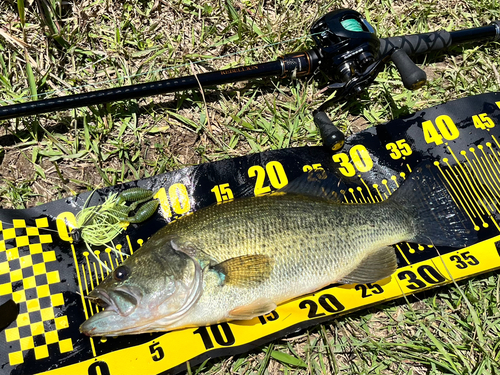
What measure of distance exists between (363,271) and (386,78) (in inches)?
78.1

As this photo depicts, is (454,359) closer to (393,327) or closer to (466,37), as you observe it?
(393,327)

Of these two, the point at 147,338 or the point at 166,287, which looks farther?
the point at 147,338

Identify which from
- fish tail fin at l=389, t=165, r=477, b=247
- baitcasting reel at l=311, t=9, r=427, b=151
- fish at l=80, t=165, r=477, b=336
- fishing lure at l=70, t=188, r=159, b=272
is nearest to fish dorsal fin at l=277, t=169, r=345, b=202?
fish at l=80, t=165, r=477, b=336

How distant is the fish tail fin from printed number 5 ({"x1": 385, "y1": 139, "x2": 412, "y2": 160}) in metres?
0.26

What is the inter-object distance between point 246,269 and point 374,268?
0.99 m

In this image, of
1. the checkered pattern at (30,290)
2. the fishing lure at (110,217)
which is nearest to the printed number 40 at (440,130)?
the fishing lure at (110,217)

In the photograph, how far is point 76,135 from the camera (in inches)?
121

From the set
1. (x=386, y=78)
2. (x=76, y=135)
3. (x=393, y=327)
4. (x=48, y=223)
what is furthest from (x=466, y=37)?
(x=48, y=223)

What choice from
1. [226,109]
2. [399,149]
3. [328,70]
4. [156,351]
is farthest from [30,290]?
[399,149]

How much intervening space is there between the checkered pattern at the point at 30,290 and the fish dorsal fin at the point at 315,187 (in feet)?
5.88

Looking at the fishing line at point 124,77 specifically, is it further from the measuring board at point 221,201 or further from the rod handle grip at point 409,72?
the measuring board at point 221,201

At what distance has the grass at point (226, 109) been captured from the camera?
9.29 ft

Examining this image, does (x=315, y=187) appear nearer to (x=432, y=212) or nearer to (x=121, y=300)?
(x=432, y=212)

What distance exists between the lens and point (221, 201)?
9.45 ft
